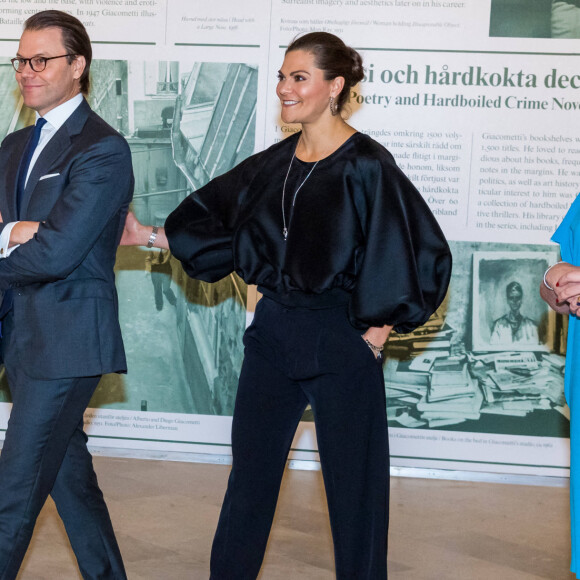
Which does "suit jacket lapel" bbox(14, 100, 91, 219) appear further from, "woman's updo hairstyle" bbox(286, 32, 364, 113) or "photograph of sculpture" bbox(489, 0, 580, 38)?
"photograph of sculpture" bbox(489, 0, 580, 38)

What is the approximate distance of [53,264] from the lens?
2.56m

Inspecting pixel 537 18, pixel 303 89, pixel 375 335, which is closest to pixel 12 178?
pixel 303 89

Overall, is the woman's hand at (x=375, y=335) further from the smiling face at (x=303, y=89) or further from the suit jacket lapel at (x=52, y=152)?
the suit jacket lapel at (x=52, y=152)

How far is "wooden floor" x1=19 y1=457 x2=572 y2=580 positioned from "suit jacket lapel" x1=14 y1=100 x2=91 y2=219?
156 centimetres

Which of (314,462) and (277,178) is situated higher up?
(277,178)

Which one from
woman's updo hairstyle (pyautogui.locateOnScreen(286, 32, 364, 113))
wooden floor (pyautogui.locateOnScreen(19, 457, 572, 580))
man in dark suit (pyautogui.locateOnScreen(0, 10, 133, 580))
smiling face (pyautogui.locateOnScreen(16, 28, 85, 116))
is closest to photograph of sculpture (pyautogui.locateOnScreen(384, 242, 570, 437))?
wooden floor (pyautogui.locateOnScreen(19, 457, 572, 580))

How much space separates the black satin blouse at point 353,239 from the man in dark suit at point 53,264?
439 millimetres

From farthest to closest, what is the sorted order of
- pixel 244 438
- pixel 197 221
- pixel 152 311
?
pixel 152 311, pixel 197 221, pixel 244 438

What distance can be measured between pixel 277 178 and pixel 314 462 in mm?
2658

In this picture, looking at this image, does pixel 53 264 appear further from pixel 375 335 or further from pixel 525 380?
pixel 525 380

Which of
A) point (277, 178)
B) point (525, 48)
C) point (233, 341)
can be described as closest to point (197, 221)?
point (277, 178)

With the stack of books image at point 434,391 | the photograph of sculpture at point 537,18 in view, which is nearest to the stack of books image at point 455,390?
the stack of books image at point 434,391

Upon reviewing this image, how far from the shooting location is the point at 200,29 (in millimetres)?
5090

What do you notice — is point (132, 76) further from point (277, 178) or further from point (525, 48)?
point (277, 178)
